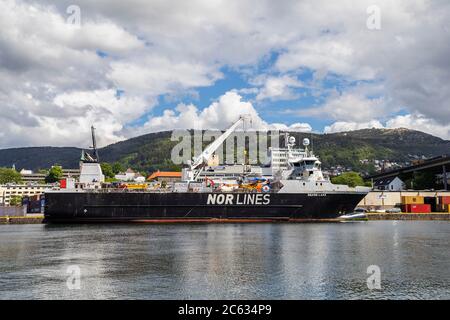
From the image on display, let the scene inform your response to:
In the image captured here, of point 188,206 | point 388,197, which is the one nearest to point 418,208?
point 388,197

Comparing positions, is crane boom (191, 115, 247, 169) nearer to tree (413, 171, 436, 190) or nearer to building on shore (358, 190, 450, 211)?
building on shore (358, 190, 450, 211)

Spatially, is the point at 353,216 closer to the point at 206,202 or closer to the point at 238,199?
the point at 238,199

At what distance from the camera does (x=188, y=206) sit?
1842 inches

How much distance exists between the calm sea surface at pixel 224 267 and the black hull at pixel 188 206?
1338 cm

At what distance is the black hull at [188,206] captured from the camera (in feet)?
150

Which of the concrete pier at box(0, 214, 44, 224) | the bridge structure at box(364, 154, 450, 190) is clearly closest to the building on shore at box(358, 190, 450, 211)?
the bridge structure at box(364, 154, 450, 190)

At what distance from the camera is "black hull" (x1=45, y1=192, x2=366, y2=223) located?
4566 centimetres

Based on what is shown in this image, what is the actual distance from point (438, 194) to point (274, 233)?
50.7 m

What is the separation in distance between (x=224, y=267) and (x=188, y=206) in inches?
1059

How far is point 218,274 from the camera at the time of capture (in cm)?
1856
